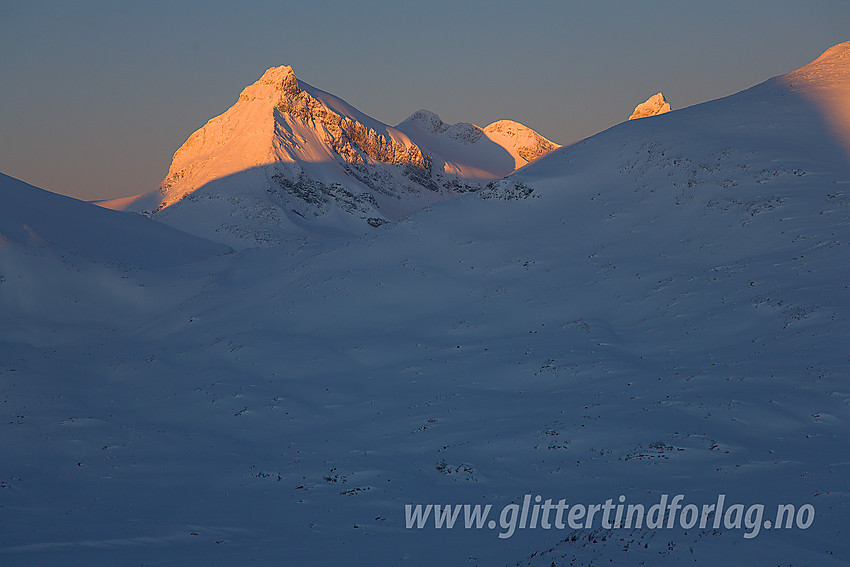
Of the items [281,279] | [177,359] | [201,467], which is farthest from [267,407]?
[281,279]

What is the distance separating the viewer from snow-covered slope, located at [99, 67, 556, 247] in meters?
124

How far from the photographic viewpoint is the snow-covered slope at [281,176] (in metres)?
124

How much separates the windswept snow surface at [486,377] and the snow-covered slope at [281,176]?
70224 millimetres

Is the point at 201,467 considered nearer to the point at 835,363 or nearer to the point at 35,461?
the point at 35,461

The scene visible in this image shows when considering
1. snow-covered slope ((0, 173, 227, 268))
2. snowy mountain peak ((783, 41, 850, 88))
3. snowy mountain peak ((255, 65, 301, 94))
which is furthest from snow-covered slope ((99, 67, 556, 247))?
snowy mountain peak ((783, 41, 850, 88))

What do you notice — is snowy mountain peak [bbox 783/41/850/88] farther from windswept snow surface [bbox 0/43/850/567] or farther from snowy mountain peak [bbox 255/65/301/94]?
snowy mountain peak [bbox 255/65/301/94]

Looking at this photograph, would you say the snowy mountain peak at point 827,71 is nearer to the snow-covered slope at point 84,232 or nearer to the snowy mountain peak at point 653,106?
the snow-covered slope at point 84,232

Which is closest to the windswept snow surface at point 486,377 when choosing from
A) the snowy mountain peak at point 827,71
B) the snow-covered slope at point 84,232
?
the snow-covered slope at point 84,232

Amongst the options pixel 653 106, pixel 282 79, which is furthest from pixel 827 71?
pixel 282 79

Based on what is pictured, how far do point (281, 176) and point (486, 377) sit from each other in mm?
123697

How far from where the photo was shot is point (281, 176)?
142375 mm

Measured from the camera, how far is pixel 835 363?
20.6m

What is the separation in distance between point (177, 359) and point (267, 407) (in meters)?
9.88

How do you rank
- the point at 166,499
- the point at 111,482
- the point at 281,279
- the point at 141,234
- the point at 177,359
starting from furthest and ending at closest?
1. the point at 141,234
2. the point at 281,279
3. the point at 177,359
4. the point at 111,482
5. the point at 166,499
